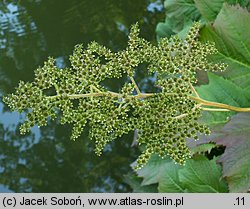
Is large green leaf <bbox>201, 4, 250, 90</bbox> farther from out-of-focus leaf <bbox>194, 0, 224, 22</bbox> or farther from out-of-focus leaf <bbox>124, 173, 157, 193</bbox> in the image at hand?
out-of-focus leaf <bbox>124, 173, 157, 193</bbox>

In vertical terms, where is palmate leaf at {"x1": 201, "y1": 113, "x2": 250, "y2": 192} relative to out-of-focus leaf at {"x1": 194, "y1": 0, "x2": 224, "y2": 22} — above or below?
below

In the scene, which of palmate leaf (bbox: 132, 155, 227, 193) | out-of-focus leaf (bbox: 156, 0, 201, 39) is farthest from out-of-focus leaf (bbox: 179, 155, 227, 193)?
out-of-focus leaf (bbox: 156, 0, 201, 39)

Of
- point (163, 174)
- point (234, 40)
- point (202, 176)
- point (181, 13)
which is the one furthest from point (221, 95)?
point (181, 13)

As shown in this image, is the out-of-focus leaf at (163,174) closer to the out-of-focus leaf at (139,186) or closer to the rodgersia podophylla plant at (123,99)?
the out-of-focus leaf at (139,186)

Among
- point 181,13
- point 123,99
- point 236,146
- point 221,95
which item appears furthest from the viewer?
point 181,13

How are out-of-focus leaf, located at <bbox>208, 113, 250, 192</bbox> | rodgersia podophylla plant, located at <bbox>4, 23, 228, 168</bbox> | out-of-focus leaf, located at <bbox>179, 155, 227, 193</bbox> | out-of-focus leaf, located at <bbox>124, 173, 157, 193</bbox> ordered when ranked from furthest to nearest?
out-of-focus leaf, located at <bbox>124, 173, 157, 193</bbox> < out-of-focus leaf, located at <bbox>179, 155, 227, 193</bbox> < out-of-focus leaf, located at <bbox>208, 113, 250, 192</bbox> < rodgersia podophylla plant, located at <bbox>4, 23, 228, 168</bbox>

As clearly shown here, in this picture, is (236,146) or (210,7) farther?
(210,7)

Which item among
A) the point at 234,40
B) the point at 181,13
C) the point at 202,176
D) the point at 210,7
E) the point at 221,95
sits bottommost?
the point at 202,176

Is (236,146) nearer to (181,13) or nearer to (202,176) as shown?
(202,176)
